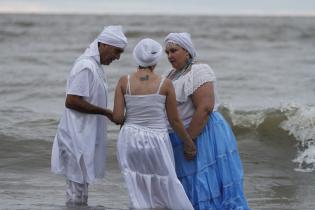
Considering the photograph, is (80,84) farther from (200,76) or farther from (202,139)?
(202,139)

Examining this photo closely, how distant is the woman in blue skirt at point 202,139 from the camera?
22.2ft

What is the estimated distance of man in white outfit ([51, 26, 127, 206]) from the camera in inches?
262

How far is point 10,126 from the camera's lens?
13.6 meters

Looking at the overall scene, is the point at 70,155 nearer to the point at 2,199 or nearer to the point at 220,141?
the point at 220,141

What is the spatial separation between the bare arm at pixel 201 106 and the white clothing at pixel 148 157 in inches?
9.6

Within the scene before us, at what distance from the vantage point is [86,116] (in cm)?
675

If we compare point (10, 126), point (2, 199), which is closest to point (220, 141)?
point (2, 199)

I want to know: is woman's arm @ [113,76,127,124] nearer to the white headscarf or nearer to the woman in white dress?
the woman in white dress

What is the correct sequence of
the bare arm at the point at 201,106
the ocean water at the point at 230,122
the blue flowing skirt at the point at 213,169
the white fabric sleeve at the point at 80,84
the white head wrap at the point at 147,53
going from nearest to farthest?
1. the white head wrap at the point at 147,53
2. the white fabric sleeve at the point at 80,84
3. the bare arm at the point at 201,106
4. the blue flowing skirt at the point at 213,169
5. the ocean water at the point at 230,122

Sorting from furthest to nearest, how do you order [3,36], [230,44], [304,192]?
[3,36] → [230,44] → [304,192]

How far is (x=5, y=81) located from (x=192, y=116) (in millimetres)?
12993

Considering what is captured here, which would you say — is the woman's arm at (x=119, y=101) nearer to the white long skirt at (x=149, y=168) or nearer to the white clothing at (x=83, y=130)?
the white long skirt at (x=149, y=168)

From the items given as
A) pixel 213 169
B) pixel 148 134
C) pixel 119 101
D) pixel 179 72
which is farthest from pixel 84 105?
pixel 213 169

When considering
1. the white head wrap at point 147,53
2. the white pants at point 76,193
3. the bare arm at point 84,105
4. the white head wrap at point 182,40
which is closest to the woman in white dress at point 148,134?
the white head wrap at point 147,53
